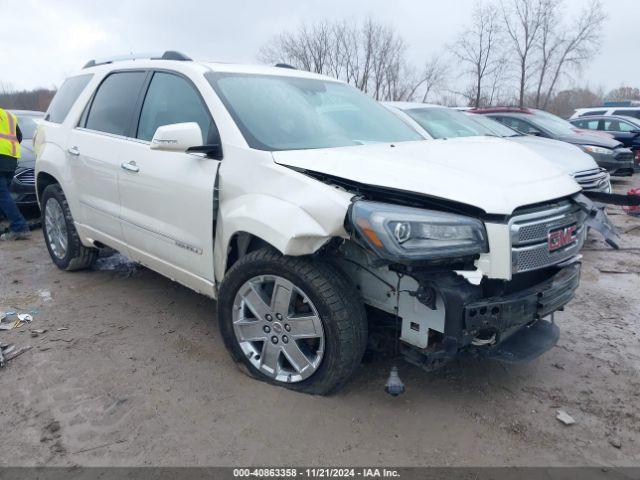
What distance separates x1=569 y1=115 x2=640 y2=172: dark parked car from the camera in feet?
43.5

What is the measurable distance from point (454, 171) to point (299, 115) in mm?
1182

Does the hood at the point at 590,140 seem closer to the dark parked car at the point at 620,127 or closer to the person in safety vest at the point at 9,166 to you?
the dark parked car at the point at 620,127

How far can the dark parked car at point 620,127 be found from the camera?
13273 millimetres

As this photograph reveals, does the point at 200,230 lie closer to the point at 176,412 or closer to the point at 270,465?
the point at 176,412

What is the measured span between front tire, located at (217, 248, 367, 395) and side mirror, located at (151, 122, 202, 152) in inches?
28.8

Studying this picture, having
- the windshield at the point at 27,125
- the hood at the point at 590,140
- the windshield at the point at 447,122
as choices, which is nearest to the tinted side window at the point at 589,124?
the hood at the point at 590,140

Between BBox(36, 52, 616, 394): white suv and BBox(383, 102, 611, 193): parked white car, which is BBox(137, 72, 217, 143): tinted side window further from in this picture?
BBox(383, 102, 611, 193): parked white car

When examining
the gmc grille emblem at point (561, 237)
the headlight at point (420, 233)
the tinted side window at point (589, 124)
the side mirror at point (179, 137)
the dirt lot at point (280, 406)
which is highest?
the side mirror at point (179, 137)

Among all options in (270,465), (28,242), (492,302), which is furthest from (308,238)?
(28,242)

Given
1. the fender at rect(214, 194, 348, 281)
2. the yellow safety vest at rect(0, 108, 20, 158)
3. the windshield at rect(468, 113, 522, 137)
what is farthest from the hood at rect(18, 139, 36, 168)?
the windshield at rect(468, 113, 522, 137)

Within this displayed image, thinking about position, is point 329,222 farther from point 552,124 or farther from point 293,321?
point 552,124

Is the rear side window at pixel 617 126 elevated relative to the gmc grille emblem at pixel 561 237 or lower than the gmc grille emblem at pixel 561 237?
elevated

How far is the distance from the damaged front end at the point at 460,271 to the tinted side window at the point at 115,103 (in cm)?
224

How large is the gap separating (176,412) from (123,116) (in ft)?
7.65
